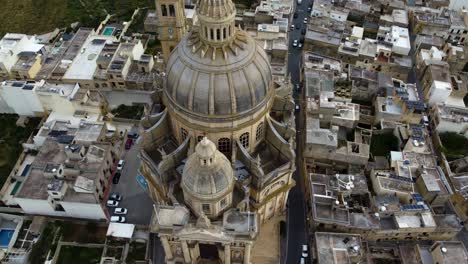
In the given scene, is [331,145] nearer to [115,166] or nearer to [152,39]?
[115,166]

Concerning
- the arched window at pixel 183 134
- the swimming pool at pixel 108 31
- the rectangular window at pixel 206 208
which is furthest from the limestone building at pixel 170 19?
the swimming pool at pixel 108 31

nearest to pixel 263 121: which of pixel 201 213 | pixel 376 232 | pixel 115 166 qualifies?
pixel 201 213

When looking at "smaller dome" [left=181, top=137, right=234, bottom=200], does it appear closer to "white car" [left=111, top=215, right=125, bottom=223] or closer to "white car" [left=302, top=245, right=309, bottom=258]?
"white car" [left=302, top=245, right=309, bottom=258]

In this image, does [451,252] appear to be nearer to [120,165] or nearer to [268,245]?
[268,245]

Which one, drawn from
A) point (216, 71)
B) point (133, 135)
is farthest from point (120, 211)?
point (216, 71)

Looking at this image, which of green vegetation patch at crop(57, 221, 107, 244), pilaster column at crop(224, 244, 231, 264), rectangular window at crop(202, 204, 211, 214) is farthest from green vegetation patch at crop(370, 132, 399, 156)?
green vegetation patch at crop(57, 221, 107, 244)

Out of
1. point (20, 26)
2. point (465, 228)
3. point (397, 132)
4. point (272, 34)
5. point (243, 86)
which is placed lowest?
point (465, 228)
